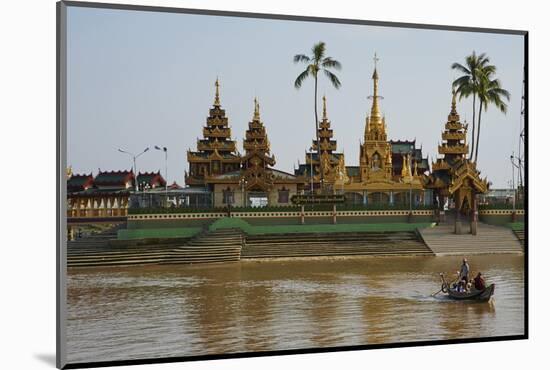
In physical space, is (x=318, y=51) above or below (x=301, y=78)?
above

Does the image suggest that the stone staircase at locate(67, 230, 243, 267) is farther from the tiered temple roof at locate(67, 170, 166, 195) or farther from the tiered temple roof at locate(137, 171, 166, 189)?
the tiered temple roof at locate(137, 171, 166, 189)

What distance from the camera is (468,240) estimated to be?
977 centimetres

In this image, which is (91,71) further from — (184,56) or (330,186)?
(330,186)

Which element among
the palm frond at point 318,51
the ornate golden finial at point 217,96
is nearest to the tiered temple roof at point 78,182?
the ornate golden finial at point 217,96

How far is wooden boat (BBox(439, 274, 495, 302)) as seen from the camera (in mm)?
8922

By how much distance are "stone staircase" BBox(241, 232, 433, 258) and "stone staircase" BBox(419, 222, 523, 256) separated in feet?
2.15

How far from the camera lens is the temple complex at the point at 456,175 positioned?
367 inches

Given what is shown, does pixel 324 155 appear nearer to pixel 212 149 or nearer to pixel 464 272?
pixel 212 149

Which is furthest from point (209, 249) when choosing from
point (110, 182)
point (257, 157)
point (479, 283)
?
point (479, 283)

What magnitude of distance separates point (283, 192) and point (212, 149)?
93 centimetres

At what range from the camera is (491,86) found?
934 cm

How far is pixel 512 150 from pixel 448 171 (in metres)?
0.72

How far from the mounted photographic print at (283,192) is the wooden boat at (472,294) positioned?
0.6 inches

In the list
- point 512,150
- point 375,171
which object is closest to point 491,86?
point 512,150
